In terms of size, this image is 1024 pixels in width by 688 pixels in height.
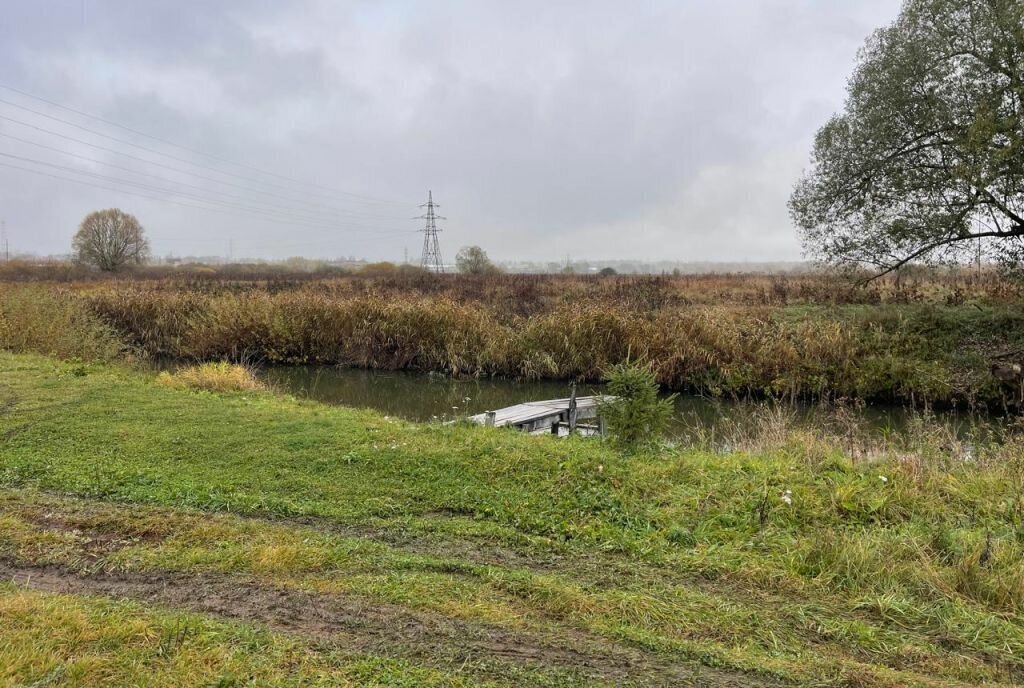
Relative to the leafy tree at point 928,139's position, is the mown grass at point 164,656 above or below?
below

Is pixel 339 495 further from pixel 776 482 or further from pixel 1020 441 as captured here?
pixel 1020 441

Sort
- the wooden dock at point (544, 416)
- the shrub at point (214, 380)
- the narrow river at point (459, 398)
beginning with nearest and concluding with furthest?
the wooden dock at point (544, 416)
the shrub at point (214, 380)
the narrow river at point (459, 398)

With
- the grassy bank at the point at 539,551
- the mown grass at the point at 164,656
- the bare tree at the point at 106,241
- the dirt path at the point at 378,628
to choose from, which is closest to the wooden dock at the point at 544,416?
the grassy bank at the point at 539,551

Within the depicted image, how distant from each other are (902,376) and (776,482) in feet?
38.7

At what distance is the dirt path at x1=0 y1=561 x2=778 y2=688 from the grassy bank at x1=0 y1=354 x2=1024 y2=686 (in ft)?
0.05

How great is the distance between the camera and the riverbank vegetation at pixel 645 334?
600 inches

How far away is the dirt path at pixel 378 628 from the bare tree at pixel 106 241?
59.7 metres

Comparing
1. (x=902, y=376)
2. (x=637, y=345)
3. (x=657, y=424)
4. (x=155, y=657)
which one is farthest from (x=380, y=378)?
(x=155, y=657)

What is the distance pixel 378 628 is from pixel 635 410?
4238 mm

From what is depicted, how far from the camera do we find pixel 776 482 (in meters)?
5.60

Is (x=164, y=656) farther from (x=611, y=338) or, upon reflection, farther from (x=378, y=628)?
(x=611, y=338)

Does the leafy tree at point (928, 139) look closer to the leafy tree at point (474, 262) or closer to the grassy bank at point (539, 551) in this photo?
the grassy bank at point (539, 551)

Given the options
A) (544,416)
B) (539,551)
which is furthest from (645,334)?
(539,551)

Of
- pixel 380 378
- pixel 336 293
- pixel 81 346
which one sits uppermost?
pixel 336 293
